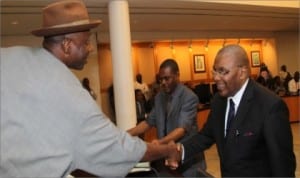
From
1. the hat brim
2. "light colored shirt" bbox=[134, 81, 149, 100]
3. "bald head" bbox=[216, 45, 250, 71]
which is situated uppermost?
the hat brim

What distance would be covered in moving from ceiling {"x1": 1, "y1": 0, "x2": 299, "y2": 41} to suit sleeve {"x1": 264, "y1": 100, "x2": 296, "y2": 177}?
5256 millimetres

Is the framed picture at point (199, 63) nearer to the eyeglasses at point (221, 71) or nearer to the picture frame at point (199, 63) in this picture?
the picture frame at point (199, 63)

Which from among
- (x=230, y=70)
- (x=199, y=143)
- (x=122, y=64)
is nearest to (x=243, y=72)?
(x=230, y=70)

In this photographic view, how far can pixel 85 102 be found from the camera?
152cm

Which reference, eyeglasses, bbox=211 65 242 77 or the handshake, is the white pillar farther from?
eyeglasses, bbox=211 65 242 77

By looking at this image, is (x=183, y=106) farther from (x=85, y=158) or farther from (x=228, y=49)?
(x=85, y=158)

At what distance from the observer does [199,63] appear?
13.3 meters

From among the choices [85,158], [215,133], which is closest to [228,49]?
[215,133]

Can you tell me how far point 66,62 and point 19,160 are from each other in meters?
0.47

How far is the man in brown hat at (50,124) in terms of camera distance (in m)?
1.48

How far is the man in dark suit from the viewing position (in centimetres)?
185

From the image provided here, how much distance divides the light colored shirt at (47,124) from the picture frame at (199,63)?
1178 cm

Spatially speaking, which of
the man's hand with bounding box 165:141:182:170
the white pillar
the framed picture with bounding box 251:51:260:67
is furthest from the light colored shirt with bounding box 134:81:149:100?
the man's hand with bounding box 165:141:182:170

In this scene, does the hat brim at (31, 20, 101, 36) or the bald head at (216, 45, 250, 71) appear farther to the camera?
the bald head at (216, 45, 250, 71)
